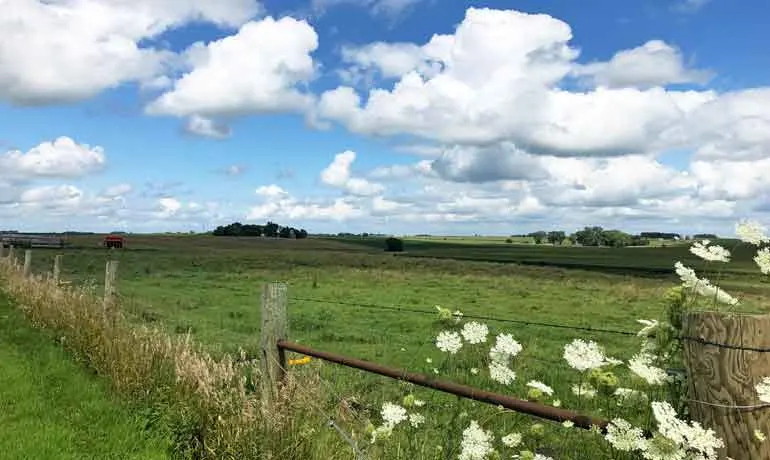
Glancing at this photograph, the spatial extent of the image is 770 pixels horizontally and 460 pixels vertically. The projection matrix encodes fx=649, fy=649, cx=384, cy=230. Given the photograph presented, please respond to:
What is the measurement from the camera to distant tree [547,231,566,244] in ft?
438

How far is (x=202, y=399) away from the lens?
6012 mm

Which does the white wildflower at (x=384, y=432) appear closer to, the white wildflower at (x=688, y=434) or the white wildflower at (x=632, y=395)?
the white wildflower at (x=632, y=395)

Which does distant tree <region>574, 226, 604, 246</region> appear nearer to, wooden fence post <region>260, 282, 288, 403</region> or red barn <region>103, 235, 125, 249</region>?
red barn <region>103, 235, 125, 249</region>

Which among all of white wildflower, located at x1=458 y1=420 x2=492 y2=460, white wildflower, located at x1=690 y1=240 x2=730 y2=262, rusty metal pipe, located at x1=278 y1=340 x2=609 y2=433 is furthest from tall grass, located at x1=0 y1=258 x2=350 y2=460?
white wildflower, located at x1=690 y1=240 x2=730 y2=262

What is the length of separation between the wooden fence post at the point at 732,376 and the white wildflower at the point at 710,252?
0.22 metres

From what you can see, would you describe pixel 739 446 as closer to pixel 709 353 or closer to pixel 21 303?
pixel 709 353

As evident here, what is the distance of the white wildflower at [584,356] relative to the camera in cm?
269

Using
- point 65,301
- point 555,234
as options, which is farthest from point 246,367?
point 555,234

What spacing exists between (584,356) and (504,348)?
49cm

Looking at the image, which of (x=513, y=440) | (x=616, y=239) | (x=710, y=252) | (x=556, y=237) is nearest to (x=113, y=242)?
(x=513, y=440)

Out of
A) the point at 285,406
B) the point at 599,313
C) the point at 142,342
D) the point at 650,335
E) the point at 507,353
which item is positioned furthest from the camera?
the point at 599,313

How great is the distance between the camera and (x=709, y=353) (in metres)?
2.33

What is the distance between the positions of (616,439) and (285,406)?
3440mm

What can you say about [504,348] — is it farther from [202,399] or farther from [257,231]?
[257,231]
